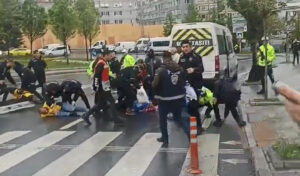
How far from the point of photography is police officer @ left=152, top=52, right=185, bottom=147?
891 centimetres

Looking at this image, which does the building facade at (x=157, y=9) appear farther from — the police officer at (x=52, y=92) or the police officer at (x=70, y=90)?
the police officer at (x=70, y=90)

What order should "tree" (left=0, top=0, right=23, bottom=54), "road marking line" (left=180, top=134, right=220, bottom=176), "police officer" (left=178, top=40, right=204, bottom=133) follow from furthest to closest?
"tree" (left=0, top=0, right=23, bottom=54) < "police officer" (left=178, top=40, right=204, bottom=133) < "road marking line" (left=180, top=134, right=220, bottom=176)

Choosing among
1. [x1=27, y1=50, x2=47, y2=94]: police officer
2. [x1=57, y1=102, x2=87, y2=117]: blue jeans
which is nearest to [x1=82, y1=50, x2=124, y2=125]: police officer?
[x1=57, y1=102, x2=87, y2=117]: blue jeans

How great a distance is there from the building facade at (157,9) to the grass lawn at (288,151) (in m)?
99.7

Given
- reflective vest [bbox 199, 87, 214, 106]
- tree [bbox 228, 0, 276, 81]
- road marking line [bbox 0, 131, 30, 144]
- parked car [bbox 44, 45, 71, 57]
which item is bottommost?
parked car [bbox 44, 45, 71, 57]

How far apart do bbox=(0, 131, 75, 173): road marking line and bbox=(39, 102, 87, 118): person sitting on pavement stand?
2.29 metres

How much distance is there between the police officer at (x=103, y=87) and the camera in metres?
11.3

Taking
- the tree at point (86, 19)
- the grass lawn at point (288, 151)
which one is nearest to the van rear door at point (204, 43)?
the grass lawn at point (288, 151)

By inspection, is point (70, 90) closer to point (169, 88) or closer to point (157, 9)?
point (169, 88)

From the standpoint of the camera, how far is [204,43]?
54.4 feet

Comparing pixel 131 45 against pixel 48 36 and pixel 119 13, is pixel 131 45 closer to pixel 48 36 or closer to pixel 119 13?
pixel 48 36

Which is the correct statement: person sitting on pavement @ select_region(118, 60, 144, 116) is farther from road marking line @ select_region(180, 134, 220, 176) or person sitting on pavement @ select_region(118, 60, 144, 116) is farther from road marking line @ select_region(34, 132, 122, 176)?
road marking line @ select_region(180, 134, 220, 176)

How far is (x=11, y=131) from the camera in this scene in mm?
11352

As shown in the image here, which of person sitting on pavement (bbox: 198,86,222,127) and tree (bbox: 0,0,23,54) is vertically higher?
tree (bbox: 0,0,23,54)
